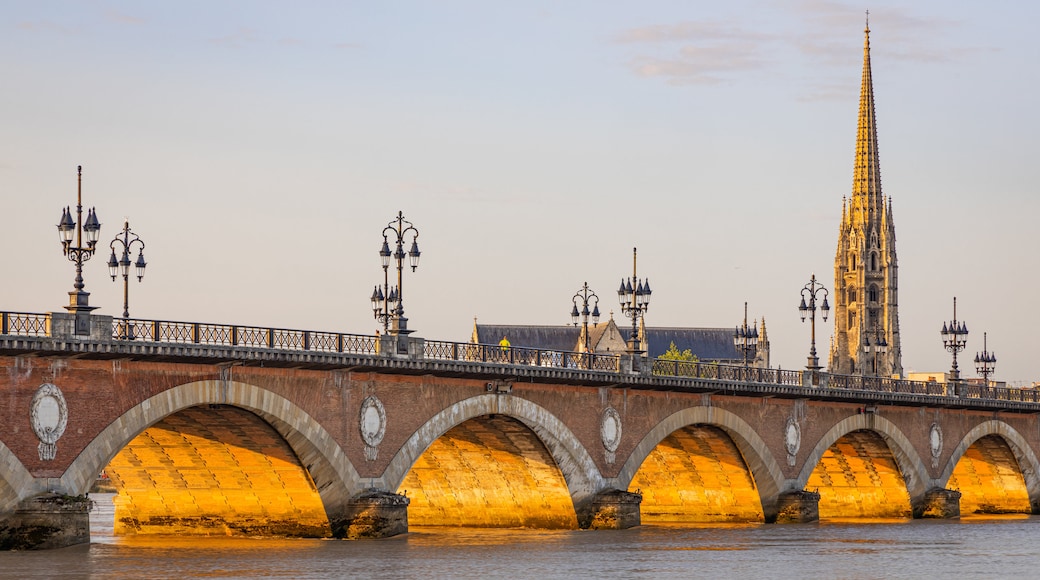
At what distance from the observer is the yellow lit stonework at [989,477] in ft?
268

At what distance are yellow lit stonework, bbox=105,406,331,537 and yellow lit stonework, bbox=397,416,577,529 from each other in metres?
7.97

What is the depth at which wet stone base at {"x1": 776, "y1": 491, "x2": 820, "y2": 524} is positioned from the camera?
64.2 meters

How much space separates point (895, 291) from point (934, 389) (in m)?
102

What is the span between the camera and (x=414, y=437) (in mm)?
49375

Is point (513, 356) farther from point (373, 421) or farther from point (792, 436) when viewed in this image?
point (792, 436)

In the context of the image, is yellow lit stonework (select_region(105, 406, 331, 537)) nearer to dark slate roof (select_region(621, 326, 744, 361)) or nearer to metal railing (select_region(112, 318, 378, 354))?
metal railing (select_region(112, 318, 378, 354))

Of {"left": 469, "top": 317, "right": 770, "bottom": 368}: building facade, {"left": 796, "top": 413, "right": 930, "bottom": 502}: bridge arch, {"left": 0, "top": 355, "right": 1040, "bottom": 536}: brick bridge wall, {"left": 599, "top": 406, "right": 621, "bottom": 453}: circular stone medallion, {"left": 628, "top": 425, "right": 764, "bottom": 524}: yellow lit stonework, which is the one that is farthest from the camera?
{"left": 469, "top": 317, "right": 770, "bottom": 368}: building facade

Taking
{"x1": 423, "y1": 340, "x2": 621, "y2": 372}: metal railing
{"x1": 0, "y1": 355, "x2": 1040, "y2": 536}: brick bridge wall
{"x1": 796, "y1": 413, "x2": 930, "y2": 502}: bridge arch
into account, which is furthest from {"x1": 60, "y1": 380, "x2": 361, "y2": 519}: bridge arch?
{"x1": 796, "y1": 413, "x2": 930, "y2": 502}: bridge arch

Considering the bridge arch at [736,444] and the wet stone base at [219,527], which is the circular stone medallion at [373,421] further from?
the bridge arch at [736,444]

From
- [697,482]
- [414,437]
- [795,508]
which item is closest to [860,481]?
[795,508]

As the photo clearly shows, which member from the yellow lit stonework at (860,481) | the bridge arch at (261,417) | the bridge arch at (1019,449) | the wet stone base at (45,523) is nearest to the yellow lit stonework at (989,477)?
the bridge arch at (1019,449)

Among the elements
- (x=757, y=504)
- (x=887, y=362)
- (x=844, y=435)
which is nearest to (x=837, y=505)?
(x=844, y=435)

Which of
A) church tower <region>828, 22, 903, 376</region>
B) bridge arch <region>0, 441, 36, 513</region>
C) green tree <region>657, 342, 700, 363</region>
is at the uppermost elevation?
church tower <region>828, 22, 903, 376</region>

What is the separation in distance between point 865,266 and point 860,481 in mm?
105893
